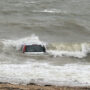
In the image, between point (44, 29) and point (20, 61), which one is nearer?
point (20, 61)

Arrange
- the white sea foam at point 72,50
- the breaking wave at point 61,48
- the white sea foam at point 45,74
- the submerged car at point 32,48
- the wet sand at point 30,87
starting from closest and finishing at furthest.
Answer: the wet sand at point 30,87, the white sea foam at point 45,74, the submerged car at point 32,48, the white sea foam at point 72,50, the breaking wave at point 61,48

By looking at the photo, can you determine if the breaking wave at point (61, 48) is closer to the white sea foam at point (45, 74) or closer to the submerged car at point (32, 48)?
the submerged car at point (32, 48)

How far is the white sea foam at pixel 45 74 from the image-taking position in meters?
17.7

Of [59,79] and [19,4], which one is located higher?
[59,79]

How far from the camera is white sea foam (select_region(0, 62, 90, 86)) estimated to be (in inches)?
696

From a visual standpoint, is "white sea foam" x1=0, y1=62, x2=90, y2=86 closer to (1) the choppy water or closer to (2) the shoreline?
(1) the choppy water

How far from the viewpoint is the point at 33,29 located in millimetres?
35969

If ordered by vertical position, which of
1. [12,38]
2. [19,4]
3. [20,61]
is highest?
[20,61]

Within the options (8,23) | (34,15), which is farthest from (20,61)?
(34,15)

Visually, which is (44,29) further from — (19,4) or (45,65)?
(19,4)

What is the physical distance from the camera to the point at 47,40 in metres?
30.7

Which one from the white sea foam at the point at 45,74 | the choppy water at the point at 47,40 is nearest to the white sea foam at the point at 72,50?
the choppy water at the point at 47,40

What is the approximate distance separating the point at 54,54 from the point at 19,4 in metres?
30.5

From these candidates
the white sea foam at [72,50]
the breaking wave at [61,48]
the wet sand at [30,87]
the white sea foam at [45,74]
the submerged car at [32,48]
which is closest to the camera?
the wet sand at [30,87]
